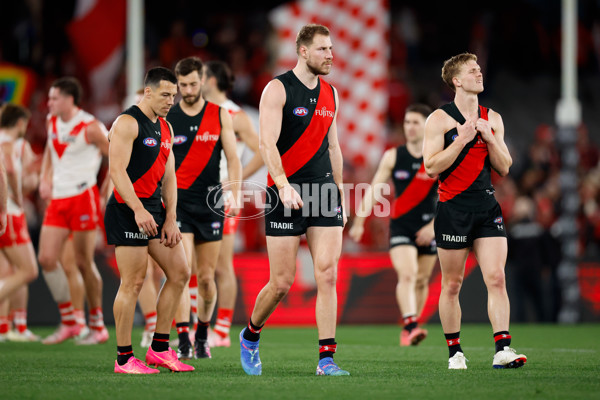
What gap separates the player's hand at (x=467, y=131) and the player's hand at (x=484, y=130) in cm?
4

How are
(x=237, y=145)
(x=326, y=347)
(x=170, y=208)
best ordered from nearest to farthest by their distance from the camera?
(x=326, y=347) → (x=170, y=208) → (x=237, y=145)

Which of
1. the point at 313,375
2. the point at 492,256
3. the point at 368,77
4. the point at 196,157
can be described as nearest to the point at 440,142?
the point at 492,256

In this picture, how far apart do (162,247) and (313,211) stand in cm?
128

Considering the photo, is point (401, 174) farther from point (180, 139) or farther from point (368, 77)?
point (368, 77)

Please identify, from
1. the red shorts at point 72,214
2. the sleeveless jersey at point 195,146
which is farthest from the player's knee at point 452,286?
the red shorts at point 72,214

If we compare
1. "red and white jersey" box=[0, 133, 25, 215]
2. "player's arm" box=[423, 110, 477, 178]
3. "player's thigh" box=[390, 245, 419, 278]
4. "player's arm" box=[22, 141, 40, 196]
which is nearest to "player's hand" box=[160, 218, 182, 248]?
"player's arm" box=[423, 110, 477, 178]

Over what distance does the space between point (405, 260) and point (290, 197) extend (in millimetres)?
4594

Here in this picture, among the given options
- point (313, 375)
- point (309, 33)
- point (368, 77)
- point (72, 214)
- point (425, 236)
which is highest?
point (368, 77)

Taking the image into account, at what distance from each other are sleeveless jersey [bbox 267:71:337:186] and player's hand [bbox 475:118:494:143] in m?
1.34

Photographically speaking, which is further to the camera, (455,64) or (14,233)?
(14,233)

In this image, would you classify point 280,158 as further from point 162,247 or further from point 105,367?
point 105,367

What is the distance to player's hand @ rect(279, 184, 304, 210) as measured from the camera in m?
7.13

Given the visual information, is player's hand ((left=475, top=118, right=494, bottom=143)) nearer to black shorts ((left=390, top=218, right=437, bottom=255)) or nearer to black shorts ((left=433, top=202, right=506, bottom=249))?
black shorts ((left=433, top=202, right=506, bottom=249))

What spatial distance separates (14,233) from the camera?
11180 mm
